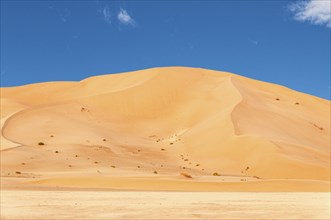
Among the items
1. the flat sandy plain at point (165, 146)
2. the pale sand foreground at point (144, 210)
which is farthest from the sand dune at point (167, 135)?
the pale sand foreground at point (144, 210)

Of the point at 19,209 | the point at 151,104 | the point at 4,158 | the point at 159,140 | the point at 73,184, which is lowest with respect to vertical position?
the point at 19,209

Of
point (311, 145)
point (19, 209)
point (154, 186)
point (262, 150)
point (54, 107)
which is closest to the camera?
point (19, 209)

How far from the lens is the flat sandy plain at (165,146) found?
49.5 ft

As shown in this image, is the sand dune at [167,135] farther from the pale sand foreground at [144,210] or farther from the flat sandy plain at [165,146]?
the pale sand foreground at [144,210]

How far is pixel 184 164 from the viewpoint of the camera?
36.3 meters

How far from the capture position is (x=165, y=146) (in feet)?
136

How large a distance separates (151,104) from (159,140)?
11924 millimetres

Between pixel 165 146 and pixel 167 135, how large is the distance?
15.0ft

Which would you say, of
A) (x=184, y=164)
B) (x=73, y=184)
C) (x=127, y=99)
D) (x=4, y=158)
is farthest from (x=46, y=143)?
(x=127, y=99)

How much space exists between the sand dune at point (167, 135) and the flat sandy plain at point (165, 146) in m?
0.11

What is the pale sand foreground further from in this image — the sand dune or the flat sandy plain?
the sand dune

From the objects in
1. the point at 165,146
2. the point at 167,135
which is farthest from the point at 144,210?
the point at 167,135

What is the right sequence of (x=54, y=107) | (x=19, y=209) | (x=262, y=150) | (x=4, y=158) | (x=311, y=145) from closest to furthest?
(x=19, y=209) < (x=4, y=158) < (x=262, y=150) < (x=311, y=145) < (x=54, y=107)

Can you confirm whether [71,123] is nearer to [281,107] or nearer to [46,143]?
[46,143]
